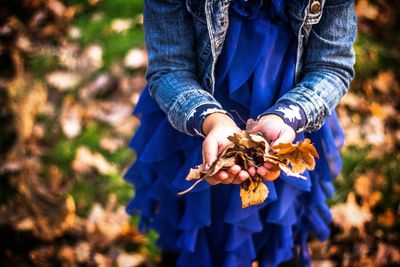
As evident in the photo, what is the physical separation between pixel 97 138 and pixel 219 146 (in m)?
1.57

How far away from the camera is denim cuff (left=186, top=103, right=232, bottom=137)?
969 mm

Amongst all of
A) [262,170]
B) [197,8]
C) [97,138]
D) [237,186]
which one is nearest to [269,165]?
[262,170]

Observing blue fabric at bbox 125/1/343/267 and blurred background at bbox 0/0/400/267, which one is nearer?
blue fabric at bbox 125/1/343/267

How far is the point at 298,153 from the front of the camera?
2.91 ft

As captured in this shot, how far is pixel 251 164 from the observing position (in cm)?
90

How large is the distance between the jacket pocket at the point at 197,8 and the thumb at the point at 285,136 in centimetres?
34

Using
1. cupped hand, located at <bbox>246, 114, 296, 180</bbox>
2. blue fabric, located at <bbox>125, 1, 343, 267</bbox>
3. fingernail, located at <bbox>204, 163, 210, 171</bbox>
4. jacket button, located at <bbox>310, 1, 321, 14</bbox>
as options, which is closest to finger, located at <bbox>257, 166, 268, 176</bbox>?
cupped hand, located at <bbox>246, 114, 296, 180</bbox>

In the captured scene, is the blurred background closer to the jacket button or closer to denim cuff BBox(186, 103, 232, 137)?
denim cuff BBox(186, 103, 232, 137)

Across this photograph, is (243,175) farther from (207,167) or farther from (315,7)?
(315,7)

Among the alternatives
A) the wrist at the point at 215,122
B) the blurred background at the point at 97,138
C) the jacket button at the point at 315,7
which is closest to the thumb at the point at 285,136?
the wrist at the point at 215,122

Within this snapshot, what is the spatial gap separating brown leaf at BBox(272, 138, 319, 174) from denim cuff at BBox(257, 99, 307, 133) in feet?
0.26

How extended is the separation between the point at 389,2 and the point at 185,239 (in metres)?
2.14

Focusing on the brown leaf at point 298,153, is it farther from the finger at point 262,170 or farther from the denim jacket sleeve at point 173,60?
the denim jacket sleeve at point 173,60

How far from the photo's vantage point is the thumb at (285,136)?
34.9 inches
